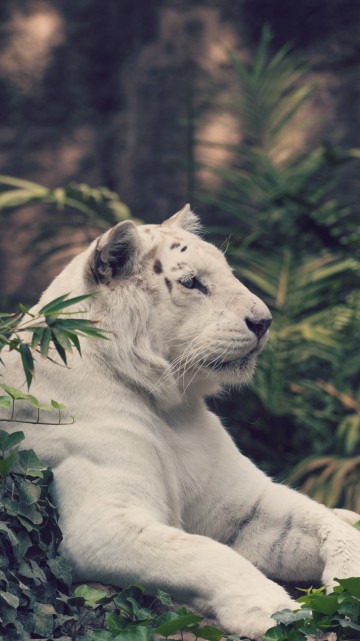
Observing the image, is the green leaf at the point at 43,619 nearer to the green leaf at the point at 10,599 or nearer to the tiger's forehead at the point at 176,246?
the green leaf at the point at 10,599

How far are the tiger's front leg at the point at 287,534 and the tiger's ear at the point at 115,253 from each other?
0.98 metres

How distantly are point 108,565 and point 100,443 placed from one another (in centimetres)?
42

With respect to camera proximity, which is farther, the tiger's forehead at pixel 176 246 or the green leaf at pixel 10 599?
the tiger's forehead at pixel 176 246

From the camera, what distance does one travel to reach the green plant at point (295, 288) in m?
6.56

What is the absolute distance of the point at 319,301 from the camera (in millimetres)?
6906

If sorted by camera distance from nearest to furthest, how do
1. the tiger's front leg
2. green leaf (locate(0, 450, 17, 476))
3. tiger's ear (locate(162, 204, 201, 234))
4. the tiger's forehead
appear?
green leaf (locate(0, 450, 17, 476))
the tiger's front leg
the tiger's forehead
tiger's ear (locate(162, 204, 201, 234))

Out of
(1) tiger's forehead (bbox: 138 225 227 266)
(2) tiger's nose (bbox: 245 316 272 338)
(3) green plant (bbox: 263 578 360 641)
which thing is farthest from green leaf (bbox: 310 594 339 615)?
(1) tiger's forehead (bbox: 138 225 227 266)

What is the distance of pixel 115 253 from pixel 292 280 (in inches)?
120

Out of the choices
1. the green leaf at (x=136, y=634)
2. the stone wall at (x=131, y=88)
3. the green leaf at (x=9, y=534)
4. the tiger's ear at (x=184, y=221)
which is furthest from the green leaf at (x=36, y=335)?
the stone wall at (x=131, y=88)

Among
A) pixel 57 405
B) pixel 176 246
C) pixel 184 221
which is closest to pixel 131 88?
pixel 184 221

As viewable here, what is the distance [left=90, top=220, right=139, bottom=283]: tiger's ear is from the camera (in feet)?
12.8

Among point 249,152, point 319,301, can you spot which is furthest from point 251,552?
point 249,152

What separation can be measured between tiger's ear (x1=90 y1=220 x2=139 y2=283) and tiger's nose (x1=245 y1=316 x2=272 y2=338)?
496 mm

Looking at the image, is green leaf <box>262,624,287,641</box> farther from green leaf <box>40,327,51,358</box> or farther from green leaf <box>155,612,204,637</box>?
green leaf <box>40,327,51,358</box>
